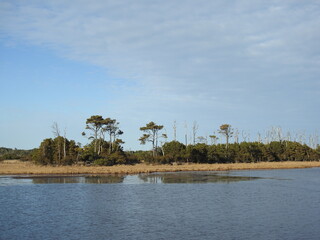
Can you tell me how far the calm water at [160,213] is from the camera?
A: 57.8 ft

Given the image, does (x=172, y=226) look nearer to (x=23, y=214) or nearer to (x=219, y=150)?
(x=23, y=214)

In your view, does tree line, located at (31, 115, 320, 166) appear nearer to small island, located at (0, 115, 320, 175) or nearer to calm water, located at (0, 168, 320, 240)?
small island, located at (0, 115, 320, 175)

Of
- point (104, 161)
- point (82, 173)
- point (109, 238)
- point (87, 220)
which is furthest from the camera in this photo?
point (104, 161)

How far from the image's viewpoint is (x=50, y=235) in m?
17.4

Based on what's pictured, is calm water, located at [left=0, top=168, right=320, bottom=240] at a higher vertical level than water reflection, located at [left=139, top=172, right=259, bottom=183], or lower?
lower

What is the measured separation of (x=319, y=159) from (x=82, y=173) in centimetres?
8289

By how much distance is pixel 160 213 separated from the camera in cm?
2273

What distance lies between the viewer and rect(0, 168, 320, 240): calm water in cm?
1761

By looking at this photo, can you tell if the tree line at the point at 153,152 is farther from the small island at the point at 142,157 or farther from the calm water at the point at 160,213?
the calm water at the point at 160,213

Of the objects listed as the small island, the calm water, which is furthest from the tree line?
the calm water

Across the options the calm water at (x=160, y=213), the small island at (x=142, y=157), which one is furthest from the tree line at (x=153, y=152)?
the calm water at (x=160, y=213)

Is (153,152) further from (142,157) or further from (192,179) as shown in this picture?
(192,179)


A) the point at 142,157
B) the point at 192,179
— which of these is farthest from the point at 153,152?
the point at 192,179

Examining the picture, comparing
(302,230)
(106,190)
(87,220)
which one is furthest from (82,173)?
(302,230)
